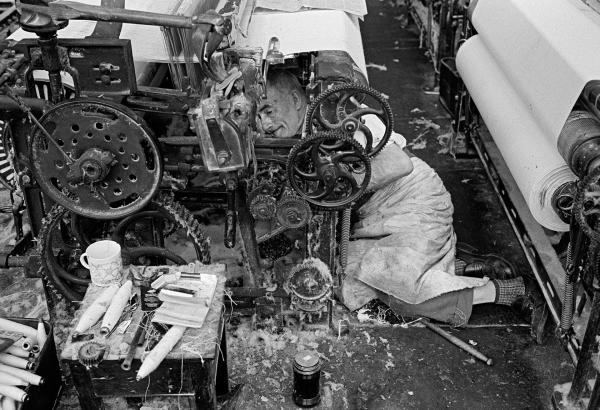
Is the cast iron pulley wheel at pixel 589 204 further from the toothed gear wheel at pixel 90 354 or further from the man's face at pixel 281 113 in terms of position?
the toothed gear wheel at pixel 90 354

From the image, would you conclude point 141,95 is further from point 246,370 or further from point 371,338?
point 371,338

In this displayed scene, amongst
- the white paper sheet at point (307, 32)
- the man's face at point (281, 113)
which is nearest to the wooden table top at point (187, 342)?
the man's face at point (281, 113)

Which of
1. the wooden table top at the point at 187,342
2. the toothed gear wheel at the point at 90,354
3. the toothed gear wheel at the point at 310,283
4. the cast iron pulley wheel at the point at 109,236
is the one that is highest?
the toothed gear wheel at the point at 90,354

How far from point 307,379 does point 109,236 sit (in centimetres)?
168

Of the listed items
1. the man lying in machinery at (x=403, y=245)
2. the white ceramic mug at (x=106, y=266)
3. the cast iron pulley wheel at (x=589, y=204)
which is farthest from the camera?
the man lying in machinery at (x=403, y=245)

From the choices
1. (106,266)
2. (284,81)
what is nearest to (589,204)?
(106,266)

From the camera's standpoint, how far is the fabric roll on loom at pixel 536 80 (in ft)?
13.4

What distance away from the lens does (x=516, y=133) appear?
4801mm

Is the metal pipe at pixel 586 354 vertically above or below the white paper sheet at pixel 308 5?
below

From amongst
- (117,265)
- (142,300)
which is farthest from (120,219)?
(142,300)

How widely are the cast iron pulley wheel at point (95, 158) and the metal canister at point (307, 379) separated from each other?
1.31m

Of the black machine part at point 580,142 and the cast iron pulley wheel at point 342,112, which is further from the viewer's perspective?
the cast iron pulley wheel at point 342,112

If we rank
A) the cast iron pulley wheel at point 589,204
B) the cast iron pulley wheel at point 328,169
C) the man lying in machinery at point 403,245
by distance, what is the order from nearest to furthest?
the cast iron pulley wheel at point 589,204 → the cast iron pulley wheel at point 328,169 → the man lying in machinery at point 403,245

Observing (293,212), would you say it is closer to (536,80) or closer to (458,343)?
(458,343)
